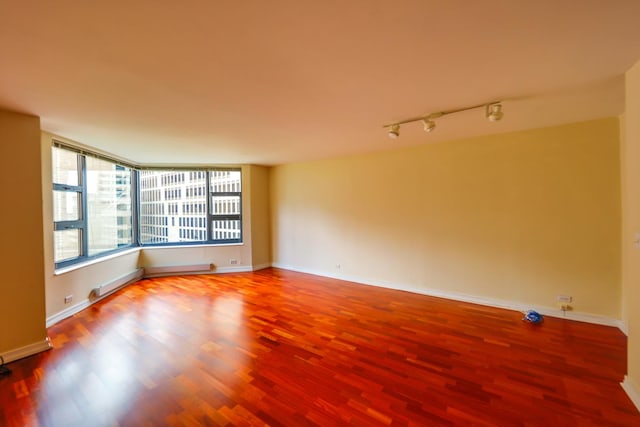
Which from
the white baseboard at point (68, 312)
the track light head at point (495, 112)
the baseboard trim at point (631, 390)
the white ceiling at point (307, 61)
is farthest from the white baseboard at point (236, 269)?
the baseboard trim at point (631, 390)

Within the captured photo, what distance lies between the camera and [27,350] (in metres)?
2.40

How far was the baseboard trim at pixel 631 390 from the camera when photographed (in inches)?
67.6

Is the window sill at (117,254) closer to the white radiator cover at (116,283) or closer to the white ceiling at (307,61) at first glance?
the white radiator cover at (116,283)

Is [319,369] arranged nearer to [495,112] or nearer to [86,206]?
[495,112]

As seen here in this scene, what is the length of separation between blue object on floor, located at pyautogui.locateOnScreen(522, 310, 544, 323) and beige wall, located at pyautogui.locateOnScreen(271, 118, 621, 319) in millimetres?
218

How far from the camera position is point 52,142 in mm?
3113

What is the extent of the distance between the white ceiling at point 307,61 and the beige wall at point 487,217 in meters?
0.55

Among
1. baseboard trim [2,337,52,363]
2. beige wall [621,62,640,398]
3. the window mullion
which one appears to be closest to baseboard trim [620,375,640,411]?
beige wall [621,62,640,398]

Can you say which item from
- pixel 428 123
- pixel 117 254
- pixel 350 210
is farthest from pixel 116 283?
pixel 428 123

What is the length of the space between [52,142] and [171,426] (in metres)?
3.62

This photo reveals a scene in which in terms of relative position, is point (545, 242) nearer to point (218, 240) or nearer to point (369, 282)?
point (369, 282)

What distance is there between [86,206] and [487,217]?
585 centimetres

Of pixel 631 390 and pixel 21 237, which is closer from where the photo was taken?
pixel 631 390

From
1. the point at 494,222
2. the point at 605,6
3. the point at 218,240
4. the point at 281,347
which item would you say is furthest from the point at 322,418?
the point at 218,240
